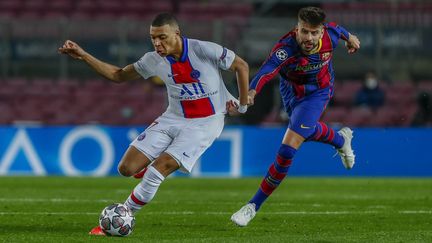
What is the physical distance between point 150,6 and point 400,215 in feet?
57.6

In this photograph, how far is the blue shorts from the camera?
11.0 metres

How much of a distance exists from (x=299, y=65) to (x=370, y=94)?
1255cm

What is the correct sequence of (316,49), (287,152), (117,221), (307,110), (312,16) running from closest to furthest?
(117,221), (312,16), (287,152), (316,49), (307,110)

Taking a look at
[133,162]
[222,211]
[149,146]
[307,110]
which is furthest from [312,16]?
[222,211]

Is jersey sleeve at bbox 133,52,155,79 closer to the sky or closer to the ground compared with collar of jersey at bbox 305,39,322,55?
closer to the sky

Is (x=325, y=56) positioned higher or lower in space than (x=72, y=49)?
lower

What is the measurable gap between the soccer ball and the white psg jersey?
49.1 inches

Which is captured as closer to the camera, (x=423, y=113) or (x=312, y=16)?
(x=312, y=16)

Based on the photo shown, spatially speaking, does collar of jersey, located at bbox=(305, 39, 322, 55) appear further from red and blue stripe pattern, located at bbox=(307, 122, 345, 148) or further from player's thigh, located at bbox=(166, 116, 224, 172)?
player's thigh, located at bbox=(166, 116, 224, 172)

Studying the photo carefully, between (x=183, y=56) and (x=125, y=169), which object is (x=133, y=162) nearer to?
(x=125, y=169)

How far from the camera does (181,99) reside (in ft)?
32.8

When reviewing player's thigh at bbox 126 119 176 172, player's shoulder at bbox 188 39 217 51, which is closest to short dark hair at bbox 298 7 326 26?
player's shoulder at bbox 188 39 217 51

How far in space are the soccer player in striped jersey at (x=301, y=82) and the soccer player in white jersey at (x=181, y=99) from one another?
0.39 m

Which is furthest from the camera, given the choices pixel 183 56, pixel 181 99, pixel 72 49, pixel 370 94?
pixel 370 94
